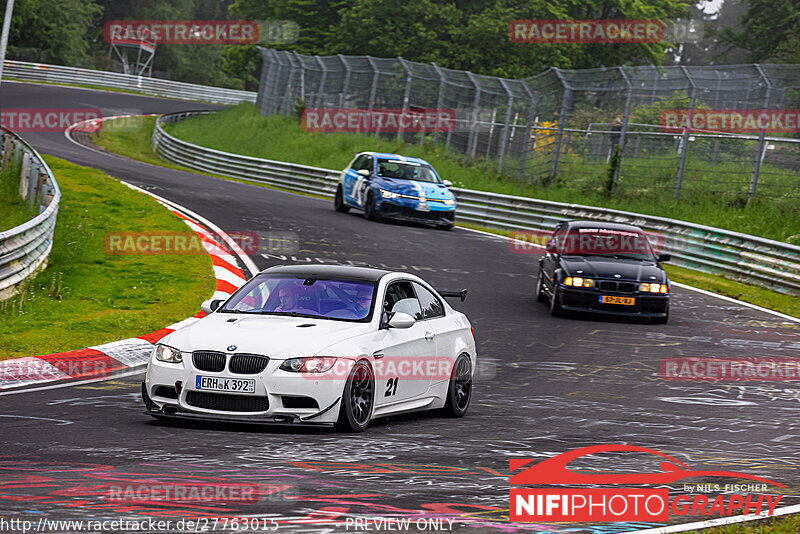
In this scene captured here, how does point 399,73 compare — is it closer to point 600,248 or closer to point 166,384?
point 600,248

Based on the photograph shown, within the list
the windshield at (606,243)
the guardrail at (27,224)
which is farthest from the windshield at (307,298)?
the windshield at (606,243)

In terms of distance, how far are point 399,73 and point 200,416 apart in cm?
3202

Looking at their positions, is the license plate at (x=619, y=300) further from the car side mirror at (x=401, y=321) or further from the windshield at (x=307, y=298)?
the car side mirror at (x=401, y=321)

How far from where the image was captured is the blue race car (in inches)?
1076

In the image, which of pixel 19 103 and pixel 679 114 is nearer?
pixel 679 114

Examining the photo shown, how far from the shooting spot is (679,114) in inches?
1086

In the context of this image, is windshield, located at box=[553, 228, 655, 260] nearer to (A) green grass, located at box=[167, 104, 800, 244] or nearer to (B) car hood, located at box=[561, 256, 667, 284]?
(B) car hood, located at box=[561, 256, 667, 284]

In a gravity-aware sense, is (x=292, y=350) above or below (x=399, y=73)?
below

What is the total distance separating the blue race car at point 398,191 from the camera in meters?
27.3

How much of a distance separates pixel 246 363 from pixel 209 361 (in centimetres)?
29

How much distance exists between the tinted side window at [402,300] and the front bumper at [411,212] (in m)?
17.0

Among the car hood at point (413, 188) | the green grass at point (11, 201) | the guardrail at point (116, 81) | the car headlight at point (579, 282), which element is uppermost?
the guardrail at point (116, 81)

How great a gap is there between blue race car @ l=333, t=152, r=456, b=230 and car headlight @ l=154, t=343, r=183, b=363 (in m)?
18.6

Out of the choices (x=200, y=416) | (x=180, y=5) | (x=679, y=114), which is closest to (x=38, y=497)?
(x=200, y=416)
